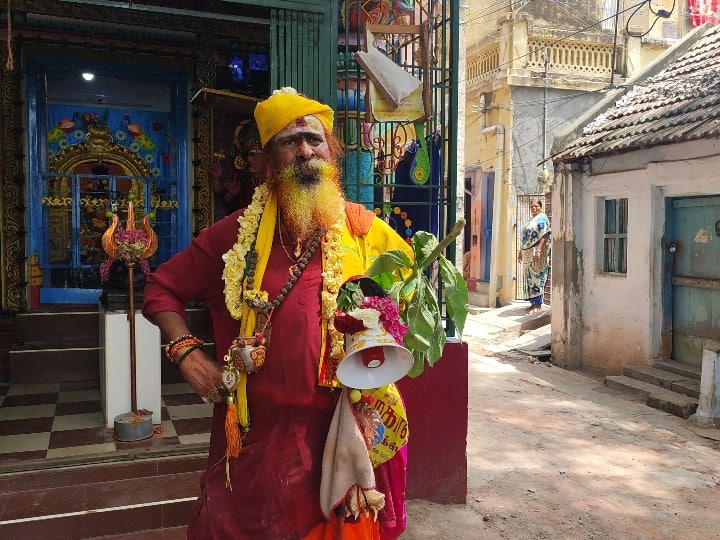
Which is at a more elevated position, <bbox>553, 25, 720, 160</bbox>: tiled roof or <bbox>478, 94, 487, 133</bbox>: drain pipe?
<bbox>478, 94, 487, 133</bbox>: drain pipe

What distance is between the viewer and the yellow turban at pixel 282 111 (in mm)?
2434

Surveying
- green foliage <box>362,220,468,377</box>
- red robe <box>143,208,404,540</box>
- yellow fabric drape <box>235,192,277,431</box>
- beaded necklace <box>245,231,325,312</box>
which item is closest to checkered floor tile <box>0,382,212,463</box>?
red robe <box>143,208,404,540</box>

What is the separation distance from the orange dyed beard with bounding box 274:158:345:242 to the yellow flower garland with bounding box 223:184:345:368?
51 millimetres

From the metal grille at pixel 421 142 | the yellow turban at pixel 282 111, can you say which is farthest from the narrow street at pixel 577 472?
the yellow turban at pixel 282 111

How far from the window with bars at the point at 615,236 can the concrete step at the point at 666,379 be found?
146 cm

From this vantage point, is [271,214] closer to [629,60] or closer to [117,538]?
[117,538]

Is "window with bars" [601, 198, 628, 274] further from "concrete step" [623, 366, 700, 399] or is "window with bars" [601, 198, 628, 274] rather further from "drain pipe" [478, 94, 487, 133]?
"drain pipe" [478, 94, 487, 133]

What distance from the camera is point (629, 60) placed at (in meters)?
15.3

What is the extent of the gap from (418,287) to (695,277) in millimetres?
7152

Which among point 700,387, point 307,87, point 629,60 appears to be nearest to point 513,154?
point 629,60

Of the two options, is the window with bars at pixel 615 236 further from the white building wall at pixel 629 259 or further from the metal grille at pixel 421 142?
the metal grille at pixel 421 142

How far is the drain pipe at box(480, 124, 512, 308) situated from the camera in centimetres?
1562

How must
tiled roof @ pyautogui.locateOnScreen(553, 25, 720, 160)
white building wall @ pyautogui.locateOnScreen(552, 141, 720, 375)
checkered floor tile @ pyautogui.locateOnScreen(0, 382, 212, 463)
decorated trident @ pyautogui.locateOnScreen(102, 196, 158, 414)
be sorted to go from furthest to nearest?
white building wall @ pyautogui.locateOnScreen(552, 141, 720, 375), tiled roof @ pyautogui.locateOnScreen(553, 25, 720, 160), decorated trident @ pyautogui.locateOnScreen(102, 196, 158, 414), checkered floor tile @ pyautogui.locateOnScreen(0, 382, 212, 463)

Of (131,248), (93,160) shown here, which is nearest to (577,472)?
(131,248)
